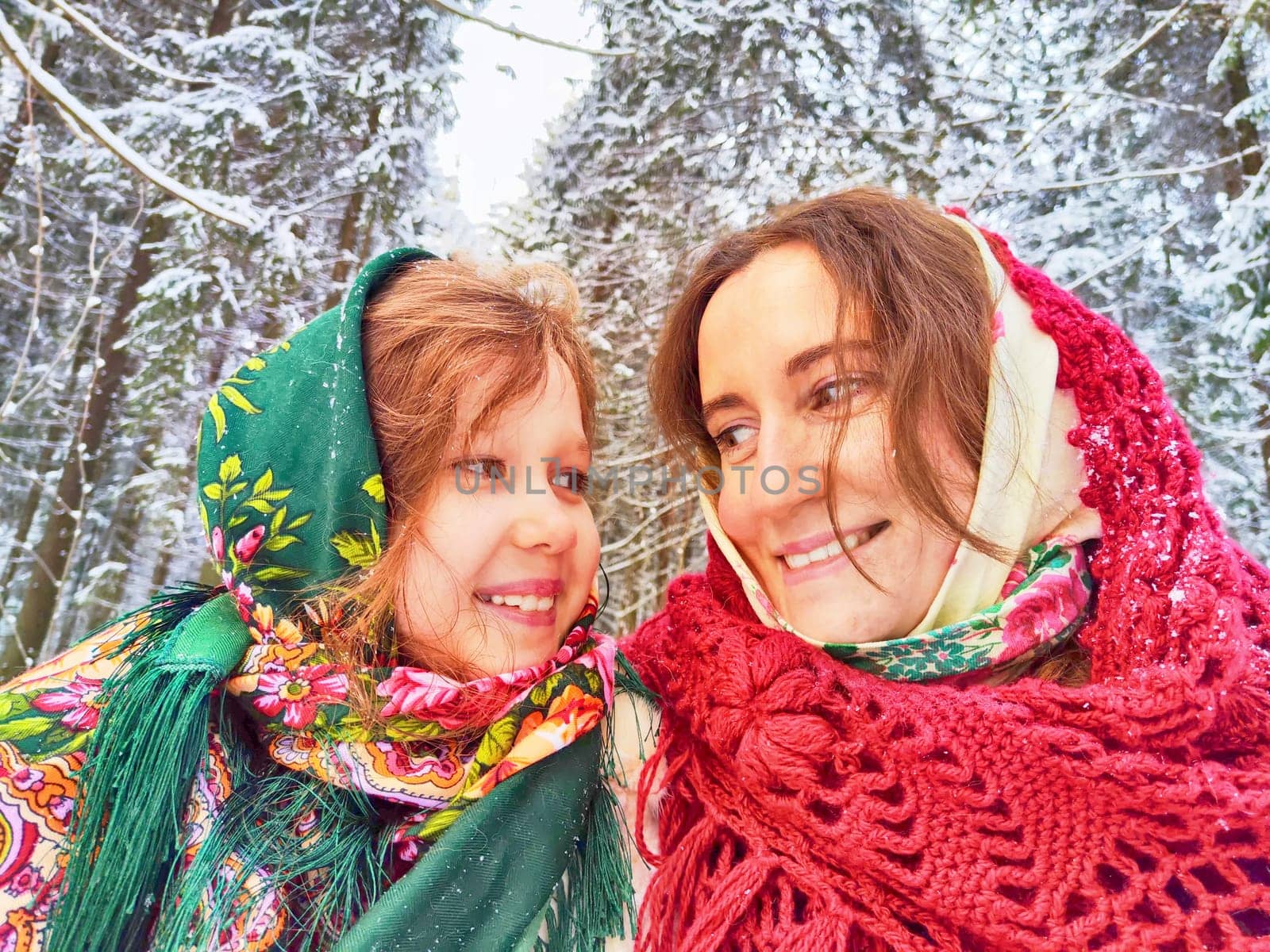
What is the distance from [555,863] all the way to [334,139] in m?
3.18

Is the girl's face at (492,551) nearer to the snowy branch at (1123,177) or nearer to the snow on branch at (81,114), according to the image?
the snow on branch at (81,114)

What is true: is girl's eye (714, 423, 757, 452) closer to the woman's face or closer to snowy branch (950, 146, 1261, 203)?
the woman's face

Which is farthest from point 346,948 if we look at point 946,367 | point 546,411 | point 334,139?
point 334,139

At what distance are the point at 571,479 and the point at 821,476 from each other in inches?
20.5

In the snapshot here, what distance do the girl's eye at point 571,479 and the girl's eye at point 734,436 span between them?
1.09 ft

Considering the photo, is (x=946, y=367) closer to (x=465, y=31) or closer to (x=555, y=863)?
(x=555, y=863)

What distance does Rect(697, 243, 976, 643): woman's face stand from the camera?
132 cm

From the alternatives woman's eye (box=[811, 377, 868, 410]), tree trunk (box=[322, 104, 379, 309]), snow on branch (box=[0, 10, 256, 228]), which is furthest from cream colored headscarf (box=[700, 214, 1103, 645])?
tree trunk (box=[322, 104, 379, 309])

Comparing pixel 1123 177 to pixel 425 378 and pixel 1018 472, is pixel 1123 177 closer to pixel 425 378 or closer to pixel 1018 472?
pixel 1018 472

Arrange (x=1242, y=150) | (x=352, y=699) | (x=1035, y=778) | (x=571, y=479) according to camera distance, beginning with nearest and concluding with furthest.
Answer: (x=1035, y=778)
(x=352, y=699)
(x=571, y=479)
(x=1242, y=150)

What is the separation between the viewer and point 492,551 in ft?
4.21

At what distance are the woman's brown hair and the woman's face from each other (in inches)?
1.0

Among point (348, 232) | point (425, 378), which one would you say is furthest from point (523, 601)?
point (348, 232)

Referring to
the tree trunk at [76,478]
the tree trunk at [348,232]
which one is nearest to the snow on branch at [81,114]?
the tree trunk at [348,232]
